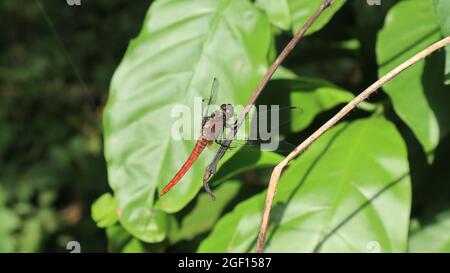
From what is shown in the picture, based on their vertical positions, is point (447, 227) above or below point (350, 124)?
below

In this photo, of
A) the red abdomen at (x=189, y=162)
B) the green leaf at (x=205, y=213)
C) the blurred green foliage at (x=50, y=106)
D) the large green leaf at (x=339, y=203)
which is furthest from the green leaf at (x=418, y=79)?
the blurred green foliage at (x=50, y=106)

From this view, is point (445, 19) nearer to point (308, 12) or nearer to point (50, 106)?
point (308, 12)

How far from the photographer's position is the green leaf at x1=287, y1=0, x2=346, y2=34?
0.99 m

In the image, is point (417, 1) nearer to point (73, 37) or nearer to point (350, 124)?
point (350, 124)

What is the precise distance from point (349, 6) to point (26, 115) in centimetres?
194

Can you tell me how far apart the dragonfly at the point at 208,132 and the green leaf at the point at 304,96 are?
0.52ft

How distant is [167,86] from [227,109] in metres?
0.13

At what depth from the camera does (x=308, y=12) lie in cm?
101

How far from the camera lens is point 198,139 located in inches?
37.5

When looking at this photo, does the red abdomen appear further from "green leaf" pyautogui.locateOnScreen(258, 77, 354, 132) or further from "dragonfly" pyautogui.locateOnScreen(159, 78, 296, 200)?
"green leaf" pyautogui.locateOnScreen(258, 77, 354, 132)

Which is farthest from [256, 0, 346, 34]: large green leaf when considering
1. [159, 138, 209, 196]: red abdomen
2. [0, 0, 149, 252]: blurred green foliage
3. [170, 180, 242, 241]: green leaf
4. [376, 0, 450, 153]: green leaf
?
[0, 0, 149, 252]: blurred green foliage

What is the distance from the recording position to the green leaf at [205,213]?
1.23m

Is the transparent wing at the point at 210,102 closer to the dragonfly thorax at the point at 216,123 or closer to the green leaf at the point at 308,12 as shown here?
the dragonfly thorax at the point at 216,123
